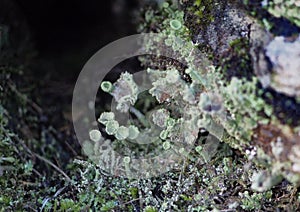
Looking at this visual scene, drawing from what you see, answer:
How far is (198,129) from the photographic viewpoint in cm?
119

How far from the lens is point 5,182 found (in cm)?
128

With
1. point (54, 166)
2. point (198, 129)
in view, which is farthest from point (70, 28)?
point (198, 129)

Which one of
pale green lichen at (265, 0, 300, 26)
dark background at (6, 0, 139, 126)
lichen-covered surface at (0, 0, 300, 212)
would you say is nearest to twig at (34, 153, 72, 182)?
lichen-covered surface at (0, 0, 300, 212)

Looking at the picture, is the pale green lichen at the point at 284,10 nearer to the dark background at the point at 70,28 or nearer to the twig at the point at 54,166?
the twig at the point at 54,166

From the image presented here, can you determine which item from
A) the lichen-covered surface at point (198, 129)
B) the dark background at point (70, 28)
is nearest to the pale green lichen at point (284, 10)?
the lichen-covered surface at point (198, 129)

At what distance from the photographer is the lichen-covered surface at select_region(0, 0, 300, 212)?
988 millimetres

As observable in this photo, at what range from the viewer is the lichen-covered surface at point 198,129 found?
3.24 feet

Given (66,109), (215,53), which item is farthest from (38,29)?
(215,53)

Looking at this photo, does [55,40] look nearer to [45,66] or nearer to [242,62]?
Answer: [45,66]

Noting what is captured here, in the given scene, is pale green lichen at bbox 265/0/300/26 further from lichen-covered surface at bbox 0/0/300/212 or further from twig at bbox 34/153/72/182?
twig at bbox 34/153/72/182

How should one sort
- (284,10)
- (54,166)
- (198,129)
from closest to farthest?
(284,10) → (198,129) → (54,166)

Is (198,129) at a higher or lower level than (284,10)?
lower

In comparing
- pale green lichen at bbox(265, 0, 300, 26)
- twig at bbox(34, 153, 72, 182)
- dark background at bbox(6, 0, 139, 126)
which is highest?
dark background at bbox(6, 0, 139, 126)

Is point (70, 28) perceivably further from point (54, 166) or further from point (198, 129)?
point (198, 129)
